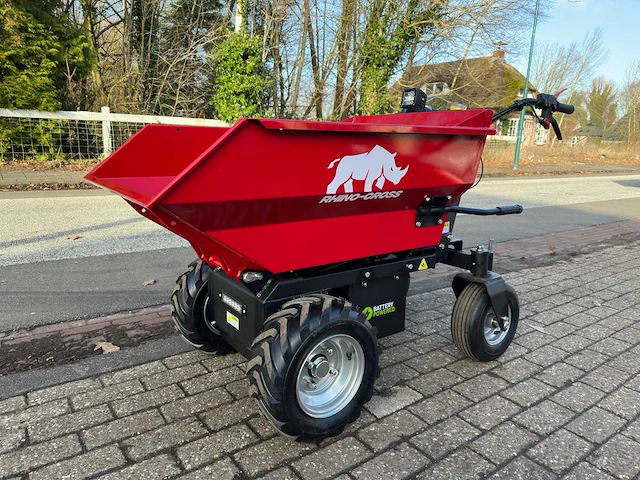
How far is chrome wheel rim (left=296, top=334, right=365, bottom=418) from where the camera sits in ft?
8.07

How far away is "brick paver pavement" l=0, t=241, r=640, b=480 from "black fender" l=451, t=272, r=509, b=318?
1.26ft

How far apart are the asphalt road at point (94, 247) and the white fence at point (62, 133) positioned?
3.87 metres

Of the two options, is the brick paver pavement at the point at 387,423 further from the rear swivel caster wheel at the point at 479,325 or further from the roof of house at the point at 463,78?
the roof of house at the point at 463,78

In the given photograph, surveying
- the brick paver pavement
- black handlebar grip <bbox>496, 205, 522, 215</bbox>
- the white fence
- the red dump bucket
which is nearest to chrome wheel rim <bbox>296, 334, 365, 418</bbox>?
the brick paver pavement

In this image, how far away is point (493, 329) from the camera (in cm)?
338

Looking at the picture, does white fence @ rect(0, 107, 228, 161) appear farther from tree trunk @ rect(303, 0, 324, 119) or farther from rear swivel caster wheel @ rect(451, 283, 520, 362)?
rear swivel caster wheel @ rect(451, 283, 520, 362)

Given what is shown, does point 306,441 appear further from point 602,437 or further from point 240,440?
point 602,437

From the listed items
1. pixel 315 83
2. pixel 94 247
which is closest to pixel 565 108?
pixel 94 247

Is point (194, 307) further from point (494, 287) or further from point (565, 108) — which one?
point (565, 108)

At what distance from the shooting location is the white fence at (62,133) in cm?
1180

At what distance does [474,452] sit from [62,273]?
13.6 ft

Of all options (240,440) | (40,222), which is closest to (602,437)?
(240,440)

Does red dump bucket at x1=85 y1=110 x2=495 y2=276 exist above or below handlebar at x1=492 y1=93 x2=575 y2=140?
below

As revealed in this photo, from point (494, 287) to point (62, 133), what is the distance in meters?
12.5
